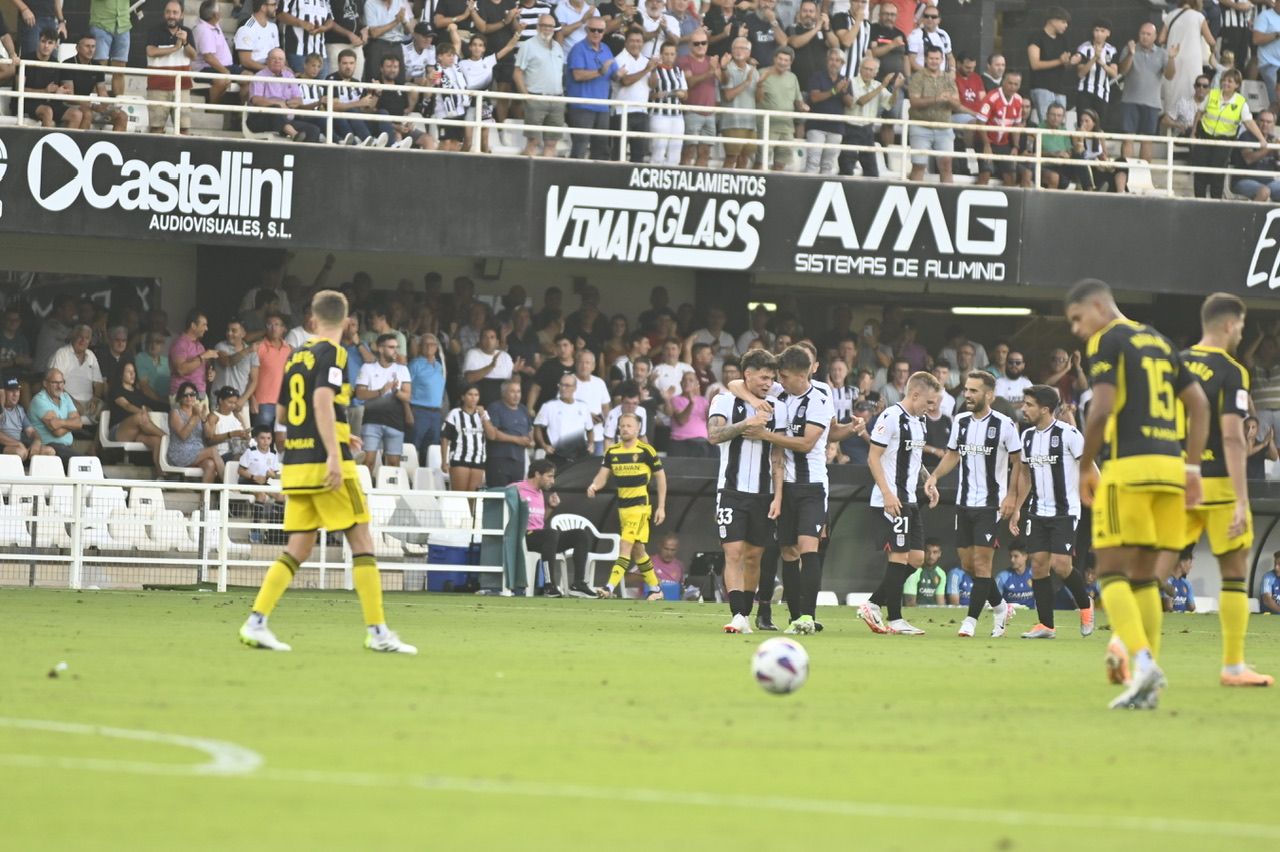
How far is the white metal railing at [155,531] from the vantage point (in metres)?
20.4

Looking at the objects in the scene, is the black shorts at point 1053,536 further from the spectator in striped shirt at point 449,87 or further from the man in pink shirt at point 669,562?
the spectator in striped shirt at point 449,87

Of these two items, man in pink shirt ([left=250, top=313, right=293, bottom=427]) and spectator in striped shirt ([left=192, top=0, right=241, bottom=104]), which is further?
spectator in striped shirt ([left=192, top=0, right=241, bottom=104])

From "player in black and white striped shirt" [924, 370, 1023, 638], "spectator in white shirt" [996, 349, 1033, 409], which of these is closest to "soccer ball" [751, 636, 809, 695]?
"player in black and white striped shirt" [924, 370, 1023, 638]

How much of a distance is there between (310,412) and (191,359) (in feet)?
38.3

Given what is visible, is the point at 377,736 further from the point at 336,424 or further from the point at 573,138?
the point at 573,138

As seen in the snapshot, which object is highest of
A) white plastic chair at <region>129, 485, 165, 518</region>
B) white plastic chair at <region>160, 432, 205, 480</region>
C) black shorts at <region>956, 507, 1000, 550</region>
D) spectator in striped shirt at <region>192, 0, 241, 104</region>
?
spectator in striped shirt at <region>192, 0, 241, 104</region>

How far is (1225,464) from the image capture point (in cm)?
1098

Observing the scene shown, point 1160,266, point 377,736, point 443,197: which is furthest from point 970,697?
point 1160,266

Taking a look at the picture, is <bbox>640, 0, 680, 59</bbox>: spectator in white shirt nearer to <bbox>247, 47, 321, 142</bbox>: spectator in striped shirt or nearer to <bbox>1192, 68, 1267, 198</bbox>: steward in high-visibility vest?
<bbox>247, 47, 321, 142</bbox>: spectator in striped shirt

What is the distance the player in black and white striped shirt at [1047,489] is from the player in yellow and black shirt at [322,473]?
6.74m

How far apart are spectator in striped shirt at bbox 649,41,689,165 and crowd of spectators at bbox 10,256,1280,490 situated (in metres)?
2.17

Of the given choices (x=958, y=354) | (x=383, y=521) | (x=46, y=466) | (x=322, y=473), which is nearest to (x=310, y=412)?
(x=322, y=473)

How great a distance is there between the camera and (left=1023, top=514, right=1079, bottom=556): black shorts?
16859mm

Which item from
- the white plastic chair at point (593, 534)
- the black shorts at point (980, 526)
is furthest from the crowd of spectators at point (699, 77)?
the black shorts at point (980, 526)
